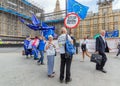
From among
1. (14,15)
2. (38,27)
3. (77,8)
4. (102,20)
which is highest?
(102,20)

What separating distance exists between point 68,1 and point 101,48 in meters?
4.13

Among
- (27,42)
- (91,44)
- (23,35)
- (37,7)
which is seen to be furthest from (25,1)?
(27,42)

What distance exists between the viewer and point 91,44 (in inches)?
746

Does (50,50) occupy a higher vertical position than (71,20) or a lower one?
lower

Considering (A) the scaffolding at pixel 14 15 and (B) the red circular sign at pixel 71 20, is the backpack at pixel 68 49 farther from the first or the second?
(A) the scaffolding at pixel 14 15

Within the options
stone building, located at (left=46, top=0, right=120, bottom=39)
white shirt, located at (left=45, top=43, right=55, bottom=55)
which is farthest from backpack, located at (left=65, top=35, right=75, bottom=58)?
stone building, located at (left=46, top=0, right=120, bottom=39)

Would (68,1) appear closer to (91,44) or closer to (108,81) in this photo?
(108,81)

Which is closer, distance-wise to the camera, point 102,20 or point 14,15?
A: point 14,15

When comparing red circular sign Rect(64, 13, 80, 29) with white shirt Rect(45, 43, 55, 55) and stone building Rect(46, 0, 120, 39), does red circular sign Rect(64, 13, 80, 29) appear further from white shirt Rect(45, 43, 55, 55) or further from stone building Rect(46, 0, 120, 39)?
stone building Rect(46, 0, 120, 39)

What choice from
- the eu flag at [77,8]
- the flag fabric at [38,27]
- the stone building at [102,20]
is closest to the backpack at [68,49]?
the eu flag at [77,8]

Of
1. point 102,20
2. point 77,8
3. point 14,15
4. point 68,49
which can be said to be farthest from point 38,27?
point 102,20

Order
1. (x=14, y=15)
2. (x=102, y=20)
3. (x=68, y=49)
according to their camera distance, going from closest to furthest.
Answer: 1. (x=68, y=49)
2. (x=14, y=15)
3. (x=102, y=20)

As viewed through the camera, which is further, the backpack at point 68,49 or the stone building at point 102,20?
the stone building at point 102,20

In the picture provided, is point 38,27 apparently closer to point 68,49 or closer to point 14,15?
point 68,49
